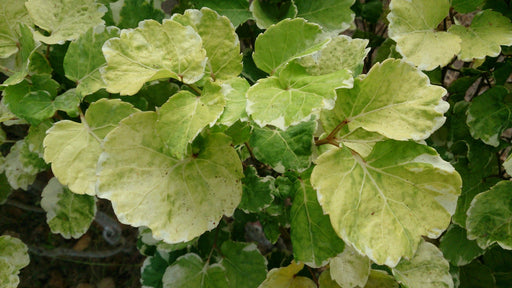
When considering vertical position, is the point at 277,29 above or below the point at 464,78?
above

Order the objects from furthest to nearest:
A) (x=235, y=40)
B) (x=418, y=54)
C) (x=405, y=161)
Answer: (x=418, y=54) < (x=235, y=40) < (x=405, y=161)

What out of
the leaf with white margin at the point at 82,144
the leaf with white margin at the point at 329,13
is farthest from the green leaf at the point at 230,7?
the leaf with white margin at the point at 82,144

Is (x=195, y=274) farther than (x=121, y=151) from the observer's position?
Yes

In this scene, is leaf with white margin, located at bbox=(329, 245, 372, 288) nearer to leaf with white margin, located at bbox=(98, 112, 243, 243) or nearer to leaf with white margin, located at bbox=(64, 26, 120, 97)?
leaf with white margin, located at bbox=(98, 112, 243, 243)

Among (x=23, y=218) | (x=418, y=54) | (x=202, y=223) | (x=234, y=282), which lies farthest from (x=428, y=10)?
(x=23, y=218)

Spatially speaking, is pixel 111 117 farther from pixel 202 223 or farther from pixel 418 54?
pixel 418 54

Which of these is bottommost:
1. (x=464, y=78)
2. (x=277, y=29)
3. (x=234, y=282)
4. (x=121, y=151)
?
(x=234, y=282)

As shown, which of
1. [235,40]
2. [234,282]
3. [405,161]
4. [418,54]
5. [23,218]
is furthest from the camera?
[23,218]

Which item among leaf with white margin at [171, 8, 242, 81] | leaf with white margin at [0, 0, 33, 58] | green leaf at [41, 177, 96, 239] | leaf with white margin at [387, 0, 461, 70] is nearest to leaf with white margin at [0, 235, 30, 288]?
green leaf at [41, 177, 96, 239]
